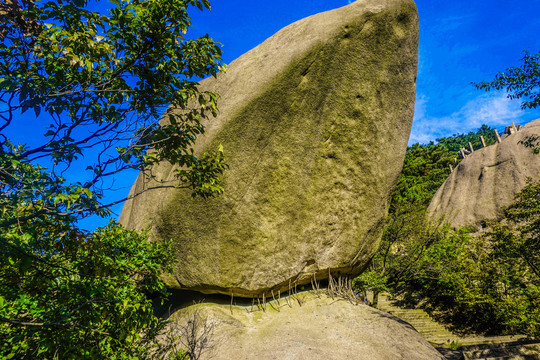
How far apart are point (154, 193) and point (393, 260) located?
12562 mm

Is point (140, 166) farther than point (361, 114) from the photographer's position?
No

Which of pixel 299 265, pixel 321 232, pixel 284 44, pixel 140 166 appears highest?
pixel 284 44

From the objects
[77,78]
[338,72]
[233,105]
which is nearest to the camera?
[77,78]

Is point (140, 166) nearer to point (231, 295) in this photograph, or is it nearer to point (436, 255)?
point (231, 295)

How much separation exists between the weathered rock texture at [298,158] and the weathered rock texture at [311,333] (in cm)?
54

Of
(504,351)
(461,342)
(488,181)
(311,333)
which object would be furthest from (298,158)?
(488,181)

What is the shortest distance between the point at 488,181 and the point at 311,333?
2300 cm

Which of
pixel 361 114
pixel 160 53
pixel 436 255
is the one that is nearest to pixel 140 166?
pixel 160 53

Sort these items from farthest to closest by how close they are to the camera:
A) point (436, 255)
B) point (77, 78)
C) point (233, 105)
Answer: point (436, 255), point (233, 105), point (77, 78)

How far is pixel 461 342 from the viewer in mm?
12570

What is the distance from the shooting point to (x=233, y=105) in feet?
20.8

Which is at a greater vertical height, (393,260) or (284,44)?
(284,44)

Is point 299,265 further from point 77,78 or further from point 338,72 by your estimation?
point 77,78

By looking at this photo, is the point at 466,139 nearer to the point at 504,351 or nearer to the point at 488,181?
the point at 488,181
